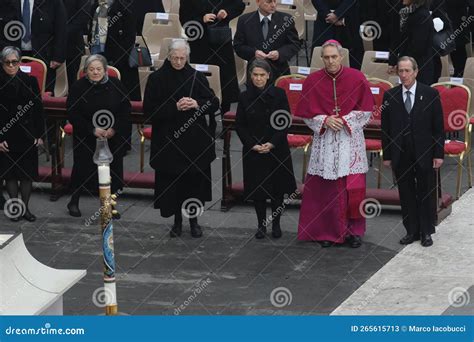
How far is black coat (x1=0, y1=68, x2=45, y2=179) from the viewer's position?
16.5 metres

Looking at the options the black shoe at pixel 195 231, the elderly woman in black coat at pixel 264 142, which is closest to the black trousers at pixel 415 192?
the elderly woman in black coat at pixel 264 142

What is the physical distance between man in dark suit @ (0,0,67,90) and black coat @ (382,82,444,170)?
17.5 feet

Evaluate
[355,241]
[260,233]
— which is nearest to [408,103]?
[355,241]

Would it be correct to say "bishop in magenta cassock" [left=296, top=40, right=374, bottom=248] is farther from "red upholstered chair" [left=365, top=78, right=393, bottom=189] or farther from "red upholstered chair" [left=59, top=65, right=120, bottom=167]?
"red upholstered chair" [left=59, top=65, right=120, bottom=167]

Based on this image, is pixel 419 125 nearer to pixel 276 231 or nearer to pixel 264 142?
pixel 264 142

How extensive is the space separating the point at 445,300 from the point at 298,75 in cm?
474

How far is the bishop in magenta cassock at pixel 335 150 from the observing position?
15.4 m

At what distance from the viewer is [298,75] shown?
58.1 ft

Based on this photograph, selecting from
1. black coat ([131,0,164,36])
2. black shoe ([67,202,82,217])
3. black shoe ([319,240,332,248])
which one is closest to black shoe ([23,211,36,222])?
black shoe ([67,202,82,217])

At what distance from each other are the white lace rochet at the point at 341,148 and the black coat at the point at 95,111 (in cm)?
222

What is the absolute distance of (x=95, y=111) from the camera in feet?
53.9

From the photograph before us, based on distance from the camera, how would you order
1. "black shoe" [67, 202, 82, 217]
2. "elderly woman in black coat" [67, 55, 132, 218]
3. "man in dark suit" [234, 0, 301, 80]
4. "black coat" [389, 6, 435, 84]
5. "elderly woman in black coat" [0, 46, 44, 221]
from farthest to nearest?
"man in dark suit" [234, 0, 301, 80] < "black coat" [389, 6, 435, 84] < "black shoe" [67, 202, 82, 217] < "elderly woman in black coat" [0, 46, 44, 221] < "elderly woman in black coat" [67, 55, 132, 218]

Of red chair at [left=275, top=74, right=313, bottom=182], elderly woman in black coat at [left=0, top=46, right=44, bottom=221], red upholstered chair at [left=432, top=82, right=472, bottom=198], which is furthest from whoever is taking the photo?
red chair at [left=275, top=74, right=313, bottom=182]

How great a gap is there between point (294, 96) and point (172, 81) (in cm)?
213
